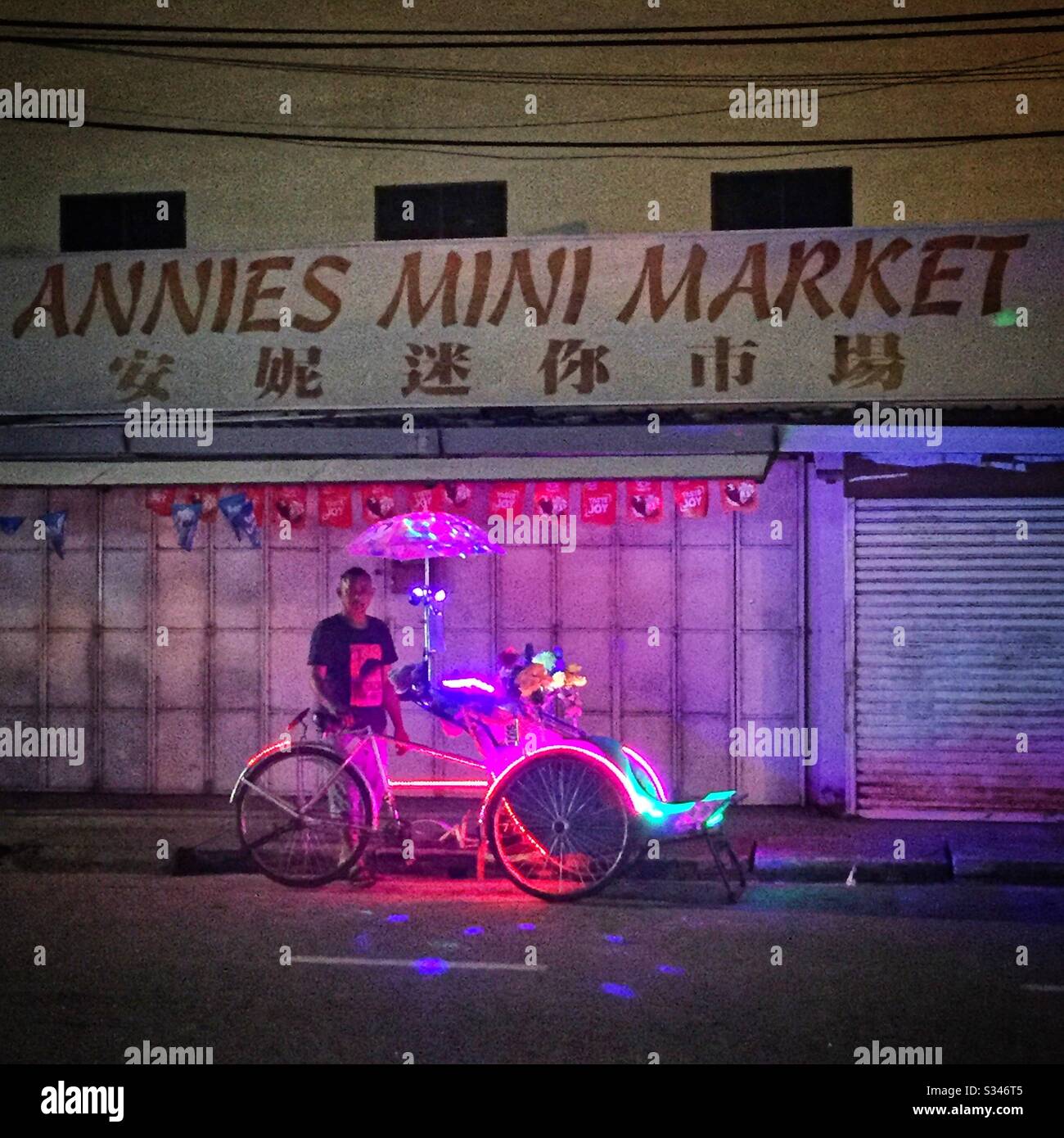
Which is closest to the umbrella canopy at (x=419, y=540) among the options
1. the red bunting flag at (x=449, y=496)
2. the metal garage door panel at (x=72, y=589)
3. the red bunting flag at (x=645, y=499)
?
the red bunting flag at (x=449, y=496)

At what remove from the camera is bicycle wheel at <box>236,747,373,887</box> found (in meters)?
8.63

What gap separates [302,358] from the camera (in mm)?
11000

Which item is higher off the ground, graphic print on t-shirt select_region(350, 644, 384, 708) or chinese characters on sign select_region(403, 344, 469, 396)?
chinese characters on sign select_region(403, 344, 469, 396)

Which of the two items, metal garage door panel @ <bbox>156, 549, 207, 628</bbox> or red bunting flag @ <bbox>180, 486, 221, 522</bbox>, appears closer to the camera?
red bunting flag @ <bbox>180, 486, 221, 522</bbox>

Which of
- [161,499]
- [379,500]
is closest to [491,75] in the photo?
[379,500]

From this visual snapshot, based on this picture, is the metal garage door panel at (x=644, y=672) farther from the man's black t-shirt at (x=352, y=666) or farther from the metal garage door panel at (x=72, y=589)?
the metal garage door panel at (x=72, y=589)

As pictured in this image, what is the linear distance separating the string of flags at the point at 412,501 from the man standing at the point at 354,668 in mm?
2049

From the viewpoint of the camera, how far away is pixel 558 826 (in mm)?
8281

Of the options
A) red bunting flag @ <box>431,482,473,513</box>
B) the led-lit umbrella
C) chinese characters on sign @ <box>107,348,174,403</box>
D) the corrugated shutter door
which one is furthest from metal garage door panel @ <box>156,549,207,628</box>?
the corrugated shutter door

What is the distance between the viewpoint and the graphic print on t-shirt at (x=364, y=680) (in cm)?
909

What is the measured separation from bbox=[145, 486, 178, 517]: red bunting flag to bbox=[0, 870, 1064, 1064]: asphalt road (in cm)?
366

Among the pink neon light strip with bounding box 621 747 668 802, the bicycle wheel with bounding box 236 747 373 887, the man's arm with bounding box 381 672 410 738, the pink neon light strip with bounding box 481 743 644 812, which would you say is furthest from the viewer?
the man's arm with bounding box 381 672 410 738

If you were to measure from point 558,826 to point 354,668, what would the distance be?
1917 mm

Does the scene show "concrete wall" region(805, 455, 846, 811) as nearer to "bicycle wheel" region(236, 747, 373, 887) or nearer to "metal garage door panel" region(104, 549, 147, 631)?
"bicycle wheel" region(236, 747, 373, 887)
